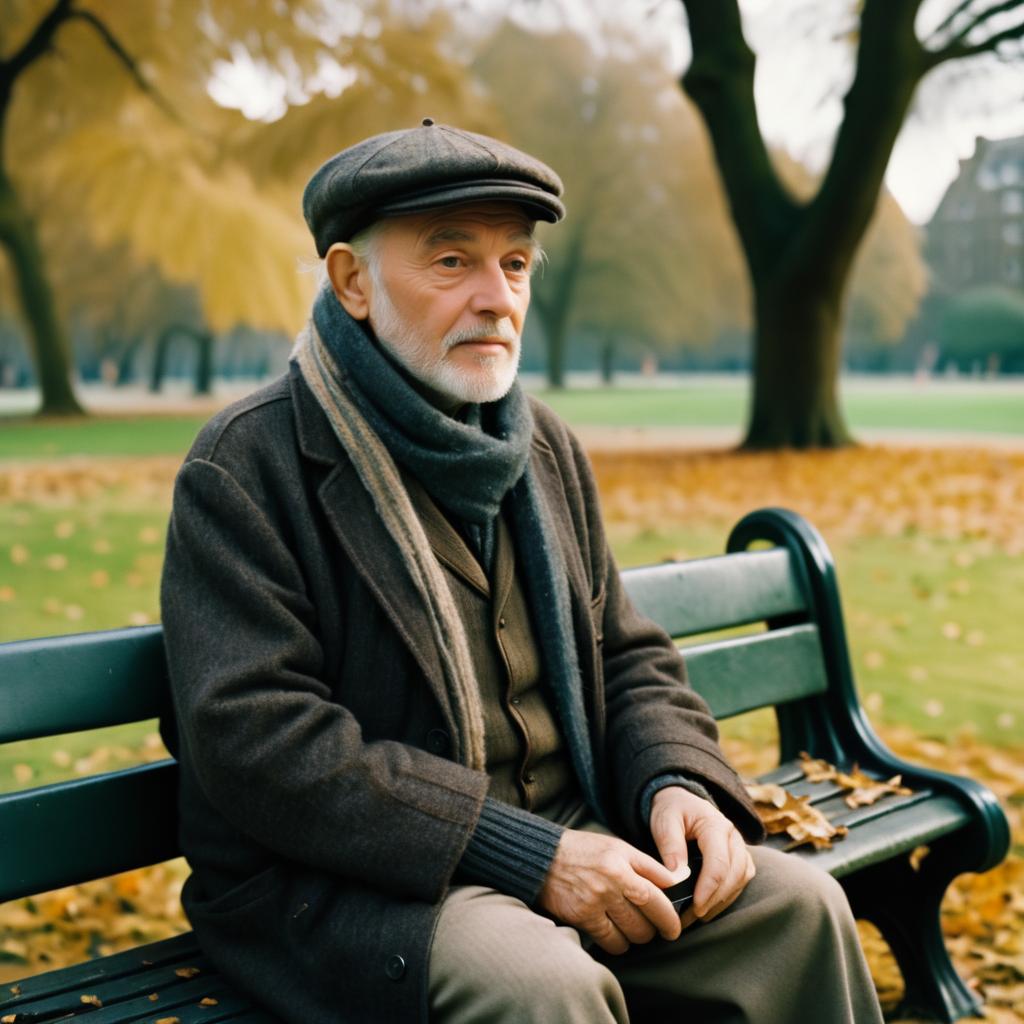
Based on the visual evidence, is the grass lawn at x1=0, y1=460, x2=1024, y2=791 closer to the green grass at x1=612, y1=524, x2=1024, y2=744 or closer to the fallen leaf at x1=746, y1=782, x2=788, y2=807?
the green grass at x1=612, y1=524, x2=1024, y2=744

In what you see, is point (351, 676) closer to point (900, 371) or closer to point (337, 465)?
point (337, 465)

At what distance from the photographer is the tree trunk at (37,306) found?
23.1m

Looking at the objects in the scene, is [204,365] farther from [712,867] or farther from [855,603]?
[712,867]

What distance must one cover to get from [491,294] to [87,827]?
1.22 metres

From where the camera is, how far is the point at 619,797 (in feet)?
8.25

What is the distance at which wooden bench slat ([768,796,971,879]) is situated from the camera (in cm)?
279

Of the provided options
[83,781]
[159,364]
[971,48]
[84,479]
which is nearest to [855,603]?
[83,781]

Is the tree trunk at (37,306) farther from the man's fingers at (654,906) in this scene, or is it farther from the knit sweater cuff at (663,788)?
the man's fingers at (654,906)

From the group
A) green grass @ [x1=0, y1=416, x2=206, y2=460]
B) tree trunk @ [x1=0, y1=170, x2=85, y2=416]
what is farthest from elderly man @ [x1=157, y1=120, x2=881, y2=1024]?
tree trunk @ [x1=0, y1=170, x2=85, y2=416]

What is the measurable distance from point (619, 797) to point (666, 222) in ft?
118

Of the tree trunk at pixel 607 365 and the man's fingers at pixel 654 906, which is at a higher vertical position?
the man's fingers at pixel 654 906

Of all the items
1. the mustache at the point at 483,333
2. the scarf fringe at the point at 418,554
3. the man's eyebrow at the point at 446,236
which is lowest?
the scarf fringe at the point at 418,554

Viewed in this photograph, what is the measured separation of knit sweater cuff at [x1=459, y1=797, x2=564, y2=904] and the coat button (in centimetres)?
14

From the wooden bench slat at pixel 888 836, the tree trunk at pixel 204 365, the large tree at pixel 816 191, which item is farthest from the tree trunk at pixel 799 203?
the tree trunk at pixel 204 365
